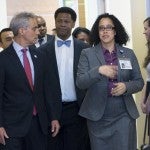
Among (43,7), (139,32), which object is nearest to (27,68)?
(139,32)

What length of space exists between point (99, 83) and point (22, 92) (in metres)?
0.67

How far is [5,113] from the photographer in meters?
3.54

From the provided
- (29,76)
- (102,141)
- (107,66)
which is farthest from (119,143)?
(29,76)

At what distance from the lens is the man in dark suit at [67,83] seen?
425cm

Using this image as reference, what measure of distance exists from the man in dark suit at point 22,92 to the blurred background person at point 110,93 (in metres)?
0.37

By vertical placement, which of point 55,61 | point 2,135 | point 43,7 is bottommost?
point 2,135

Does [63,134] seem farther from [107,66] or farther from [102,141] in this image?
[107,66]

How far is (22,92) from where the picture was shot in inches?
138

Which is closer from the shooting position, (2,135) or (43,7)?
(2,135)

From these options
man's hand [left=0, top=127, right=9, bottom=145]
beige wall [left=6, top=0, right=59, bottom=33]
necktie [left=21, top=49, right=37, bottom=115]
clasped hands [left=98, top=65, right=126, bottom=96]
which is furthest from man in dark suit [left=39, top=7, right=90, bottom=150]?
beige wall [left=6, top=0, right=59, bottom=33]

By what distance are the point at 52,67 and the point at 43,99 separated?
0.53m

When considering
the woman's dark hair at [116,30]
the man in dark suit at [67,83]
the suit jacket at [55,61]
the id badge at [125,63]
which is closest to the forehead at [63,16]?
the man in dark suit at [67,83]

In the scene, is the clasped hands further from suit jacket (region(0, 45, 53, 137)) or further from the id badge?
suit jacket (region(0, 45, 53, 137))

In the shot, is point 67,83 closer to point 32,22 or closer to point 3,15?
point 32,22
